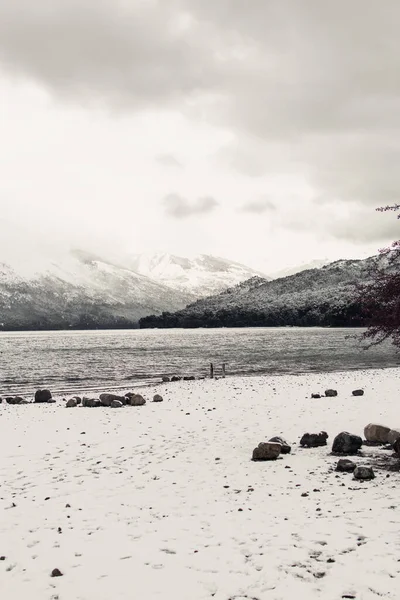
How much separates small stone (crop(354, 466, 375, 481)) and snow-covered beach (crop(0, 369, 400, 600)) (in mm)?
246

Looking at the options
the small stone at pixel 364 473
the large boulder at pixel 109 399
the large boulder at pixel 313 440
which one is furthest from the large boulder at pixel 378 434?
the large boulder at pixel 109 399

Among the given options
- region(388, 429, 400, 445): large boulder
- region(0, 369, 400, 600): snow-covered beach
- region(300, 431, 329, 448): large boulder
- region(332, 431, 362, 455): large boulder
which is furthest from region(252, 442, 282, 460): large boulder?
region(388, 429, 400, 445): large boulder

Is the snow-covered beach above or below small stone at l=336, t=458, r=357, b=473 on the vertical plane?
below

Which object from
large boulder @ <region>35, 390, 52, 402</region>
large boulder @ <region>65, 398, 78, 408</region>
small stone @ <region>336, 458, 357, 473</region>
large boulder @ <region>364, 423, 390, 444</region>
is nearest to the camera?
small stone @ <region>336, 458, 357, 473</region>

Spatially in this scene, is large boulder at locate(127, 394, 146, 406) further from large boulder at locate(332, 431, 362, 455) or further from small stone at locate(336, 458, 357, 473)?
small stone at locate(336, 458, 357, 473)

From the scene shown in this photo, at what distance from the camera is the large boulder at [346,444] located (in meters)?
17.1

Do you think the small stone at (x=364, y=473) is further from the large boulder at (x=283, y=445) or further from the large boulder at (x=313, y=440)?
the large boulder at (x=313, y=440)

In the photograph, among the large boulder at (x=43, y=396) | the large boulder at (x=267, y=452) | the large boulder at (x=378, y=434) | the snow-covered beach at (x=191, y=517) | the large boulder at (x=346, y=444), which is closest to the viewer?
the snow-covered beach at (x=191, y=517)

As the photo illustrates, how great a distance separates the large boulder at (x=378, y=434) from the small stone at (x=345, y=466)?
11.7 feet

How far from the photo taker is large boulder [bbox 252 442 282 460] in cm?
1675

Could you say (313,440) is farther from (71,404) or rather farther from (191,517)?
(71,404)

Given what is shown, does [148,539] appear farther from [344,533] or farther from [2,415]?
[2,415]

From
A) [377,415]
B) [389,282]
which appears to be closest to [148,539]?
[389,282]

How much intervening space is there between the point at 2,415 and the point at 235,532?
74.3 ft
